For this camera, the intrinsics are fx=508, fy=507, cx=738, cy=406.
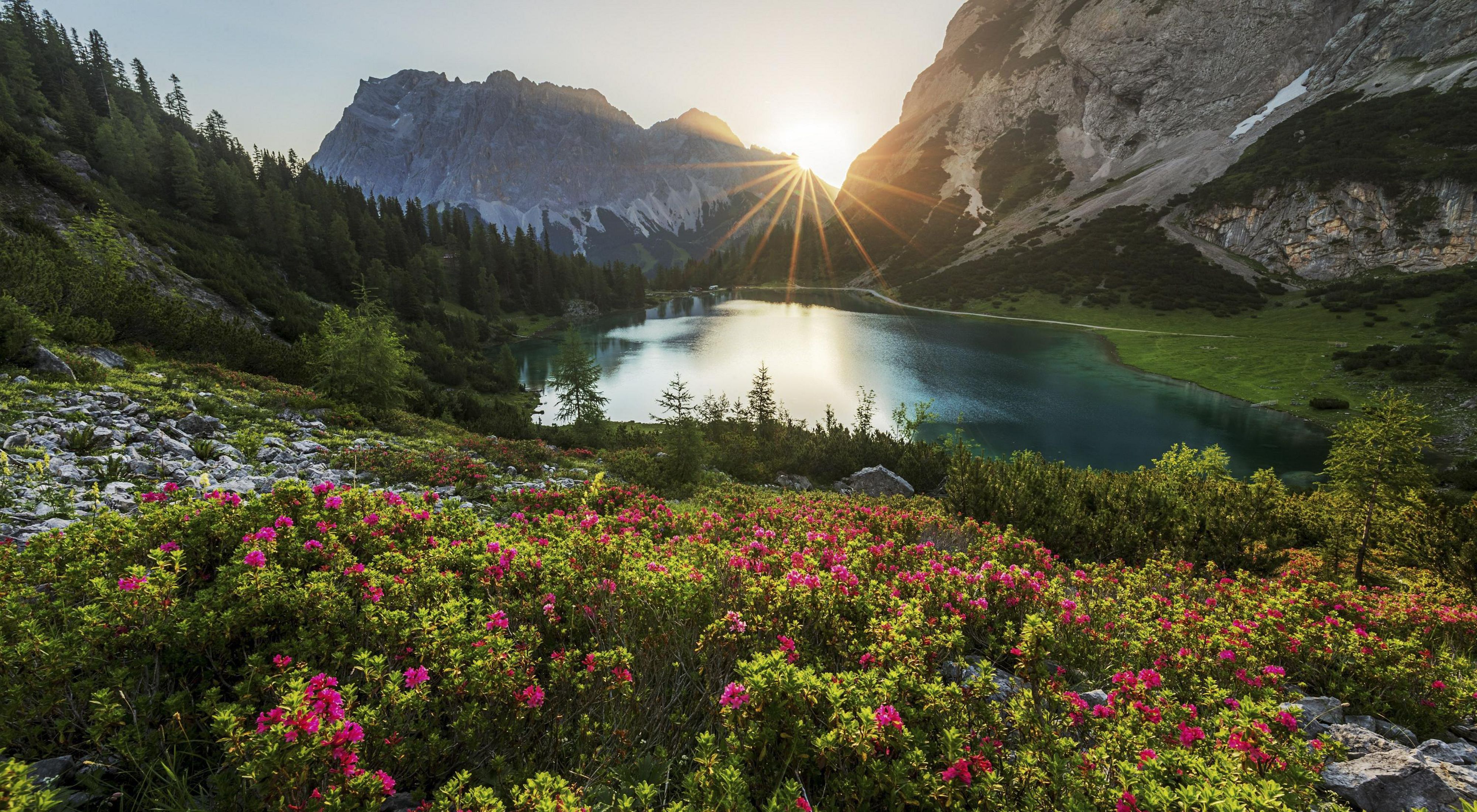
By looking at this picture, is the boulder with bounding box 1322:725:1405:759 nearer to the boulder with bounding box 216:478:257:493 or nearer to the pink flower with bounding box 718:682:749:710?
the pink flower with bounding box 718:682:749:710

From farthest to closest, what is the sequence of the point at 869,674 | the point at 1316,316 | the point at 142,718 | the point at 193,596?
1. the point at 1316,316
2. the point at 193,596
3. the point at 869,674
4. the point at 142,718

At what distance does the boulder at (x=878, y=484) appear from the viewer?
19.5 metres

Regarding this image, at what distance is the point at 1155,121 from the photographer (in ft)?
436

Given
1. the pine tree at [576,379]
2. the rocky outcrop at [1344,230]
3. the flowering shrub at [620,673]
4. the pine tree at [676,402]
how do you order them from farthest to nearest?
the rocky outcrop at [1344,230] < the pine tree at [576,379] < the pine tree at [676,402] < the flowering shrub at [620,673]

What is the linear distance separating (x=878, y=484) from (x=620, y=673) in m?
17.7

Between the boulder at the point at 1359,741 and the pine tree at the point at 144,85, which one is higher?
the pine tree at the point at 144,85

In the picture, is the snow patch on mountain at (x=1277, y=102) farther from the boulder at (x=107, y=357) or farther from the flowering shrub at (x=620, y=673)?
the boulder at (x=107, y=357)

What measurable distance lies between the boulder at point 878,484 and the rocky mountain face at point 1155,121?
10670 centimetres

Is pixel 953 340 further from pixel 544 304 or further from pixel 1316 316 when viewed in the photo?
pixel 544 304

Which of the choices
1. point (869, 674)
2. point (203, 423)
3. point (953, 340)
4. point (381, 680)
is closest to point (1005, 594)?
point (869, 674)

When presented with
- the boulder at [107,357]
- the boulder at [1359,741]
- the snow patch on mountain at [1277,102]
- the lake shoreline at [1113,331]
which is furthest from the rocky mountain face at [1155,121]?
the boulder at [107,357]

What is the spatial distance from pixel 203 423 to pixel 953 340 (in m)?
69.9

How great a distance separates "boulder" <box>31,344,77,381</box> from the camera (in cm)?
1027

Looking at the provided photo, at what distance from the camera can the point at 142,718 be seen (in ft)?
8.69
